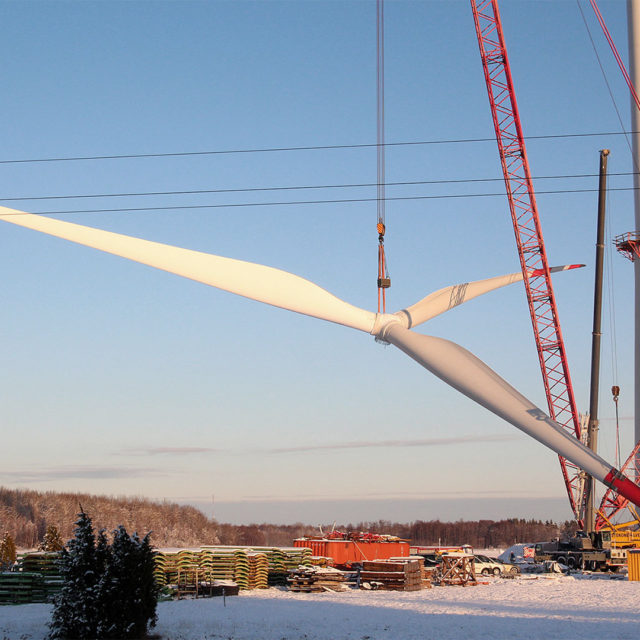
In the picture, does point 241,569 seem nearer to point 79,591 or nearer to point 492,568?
point 492,568

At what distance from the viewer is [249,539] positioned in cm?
12600

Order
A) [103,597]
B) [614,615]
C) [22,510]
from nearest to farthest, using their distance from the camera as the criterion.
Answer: [103,597], [614,615], [22,510]

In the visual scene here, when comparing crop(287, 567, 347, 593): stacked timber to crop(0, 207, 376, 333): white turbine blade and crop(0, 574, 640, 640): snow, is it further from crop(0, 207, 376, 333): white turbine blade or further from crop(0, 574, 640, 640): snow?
crop(0, 207, 376, 333): white turbine blade

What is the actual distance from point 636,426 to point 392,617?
46.9 meters

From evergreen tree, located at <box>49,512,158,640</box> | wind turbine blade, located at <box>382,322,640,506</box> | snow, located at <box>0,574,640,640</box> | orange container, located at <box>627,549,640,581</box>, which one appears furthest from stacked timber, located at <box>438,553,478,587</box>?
wind turbine blade, located at <box>382,322,640,506</box>

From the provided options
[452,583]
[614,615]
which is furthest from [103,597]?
[452,583]

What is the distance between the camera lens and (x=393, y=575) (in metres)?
39.1

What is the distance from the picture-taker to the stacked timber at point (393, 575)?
1527 inches

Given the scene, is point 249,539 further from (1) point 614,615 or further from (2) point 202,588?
(1) point 614,615

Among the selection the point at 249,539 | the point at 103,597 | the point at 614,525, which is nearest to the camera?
the point at 103,597

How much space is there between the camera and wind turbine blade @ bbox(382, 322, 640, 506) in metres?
19.8

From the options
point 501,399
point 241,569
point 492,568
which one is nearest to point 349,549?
point 492,568

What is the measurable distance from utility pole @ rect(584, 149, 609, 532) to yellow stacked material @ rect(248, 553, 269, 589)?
100 ft

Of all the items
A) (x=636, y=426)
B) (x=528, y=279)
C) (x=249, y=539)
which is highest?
(x=528, y=279)
